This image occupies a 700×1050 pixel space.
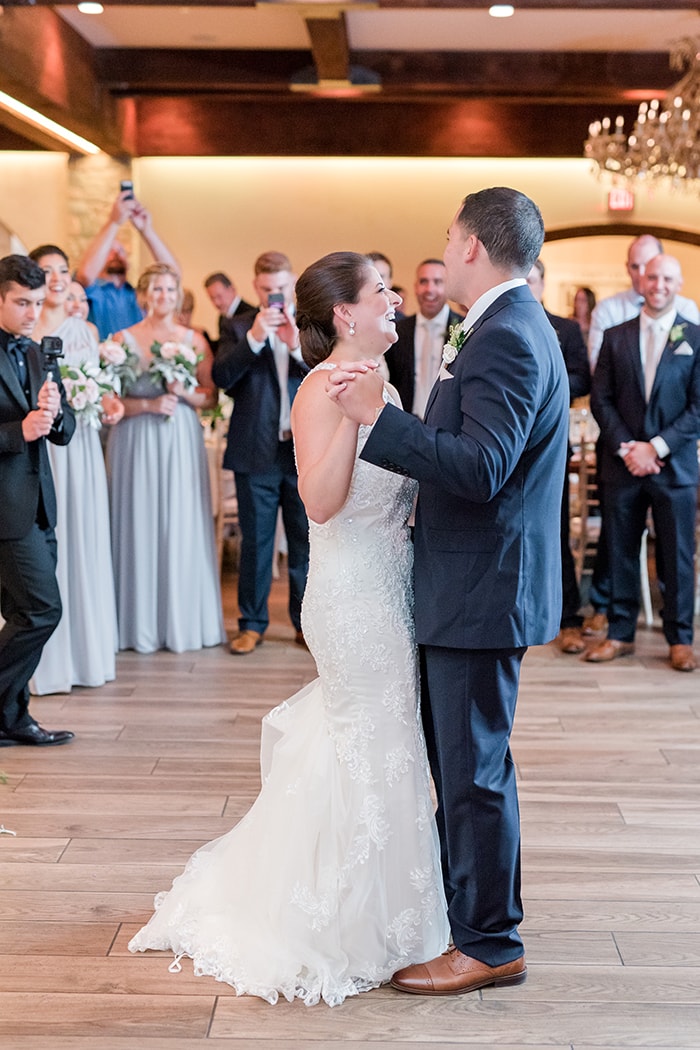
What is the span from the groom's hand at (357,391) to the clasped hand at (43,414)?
199 cm

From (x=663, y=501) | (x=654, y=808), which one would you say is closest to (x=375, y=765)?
(x=654, y=808)

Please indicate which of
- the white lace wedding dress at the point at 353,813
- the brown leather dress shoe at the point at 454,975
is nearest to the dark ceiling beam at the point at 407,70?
the white lace wedding dress at the point at 353,813

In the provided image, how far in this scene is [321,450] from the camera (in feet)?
8.70

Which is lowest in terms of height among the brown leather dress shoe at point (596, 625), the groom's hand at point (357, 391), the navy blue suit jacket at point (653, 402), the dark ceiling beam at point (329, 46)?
the brown leather dress shoe at point (596, 625)

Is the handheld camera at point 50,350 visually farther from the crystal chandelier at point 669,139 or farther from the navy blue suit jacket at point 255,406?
the crystal chandelier at point 669,139

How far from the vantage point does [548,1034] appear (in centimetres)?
253

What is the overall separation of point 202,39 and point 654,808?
783 centimetres

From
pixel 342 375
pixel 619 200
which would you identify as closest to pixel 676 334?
pixel 342 375

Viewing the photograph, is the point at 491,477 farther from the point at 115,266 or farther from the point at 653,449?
the point at 115,266

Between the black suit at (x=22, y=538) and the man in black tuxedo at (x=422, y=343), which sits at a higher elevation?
the man in black tuxedo at (x=422, y=343)

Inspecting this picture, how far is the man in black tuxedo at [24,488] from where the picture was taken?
13.5 feet

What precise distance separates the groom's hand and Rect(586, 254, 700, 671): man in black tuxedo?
3.58 meters

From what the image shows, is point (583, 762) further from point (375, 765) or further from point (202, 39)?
point (202, 39)

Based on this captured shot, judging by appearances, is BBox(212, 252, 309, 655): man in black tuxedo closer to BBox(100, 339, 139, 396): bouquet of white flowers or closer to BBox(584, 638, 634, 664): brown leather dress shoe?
BBox(100, 339, 139, 396): bouquet of white flowers
